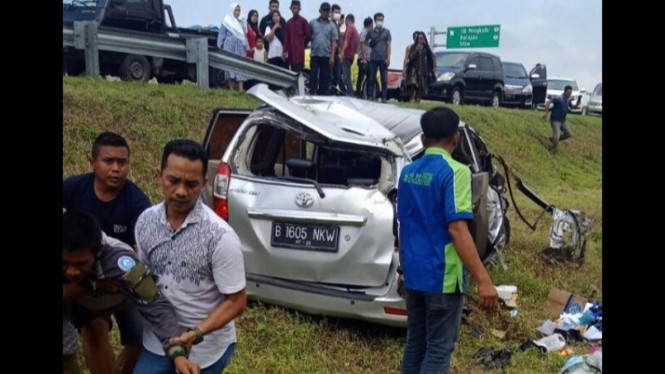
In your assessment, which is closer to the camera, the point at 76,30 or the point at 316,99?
the point at 316,99

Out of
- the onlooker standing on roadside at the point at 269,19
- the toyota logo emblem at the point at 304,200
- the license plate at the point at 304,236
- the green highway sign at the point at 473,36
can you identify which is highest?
the green highway sign at the point at 473,36

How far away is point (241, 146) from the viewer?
5.47 m

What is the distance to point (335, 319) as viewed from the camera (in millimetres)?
5414

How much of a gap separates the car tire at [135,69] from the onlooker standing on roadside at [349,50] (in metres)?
3.37

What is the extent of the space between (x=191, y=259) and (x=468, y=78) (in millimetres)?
16894

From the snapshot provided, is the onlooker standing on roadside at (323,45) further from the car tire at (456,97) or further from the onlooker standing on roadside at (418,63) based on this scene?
the car tire at (456,97)

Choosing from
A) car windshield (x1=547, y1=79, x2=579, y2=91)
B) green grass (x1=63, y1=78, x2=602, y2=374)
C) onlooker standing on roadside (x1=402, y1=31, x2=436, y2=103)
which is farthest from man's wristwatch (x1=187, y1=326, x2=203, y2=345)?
car windshield (x1=547, y1=79, x2=579, y2=91)

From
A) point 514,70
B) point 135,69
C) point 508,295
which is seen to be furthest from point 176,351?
point 514,70

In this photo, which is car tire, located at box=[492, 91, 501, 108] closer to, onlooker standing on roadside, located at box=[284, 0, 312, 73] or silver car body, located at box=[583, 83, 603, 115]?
silver car body, located at box=[583, 83, 603, 115]

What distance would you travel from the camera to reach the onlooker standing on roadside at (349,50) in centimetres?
1320

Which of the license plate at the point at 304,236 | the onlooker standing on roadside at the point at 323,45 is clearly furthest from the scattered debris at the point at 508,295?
the onlooker standing on roadside at the point at 323,45
